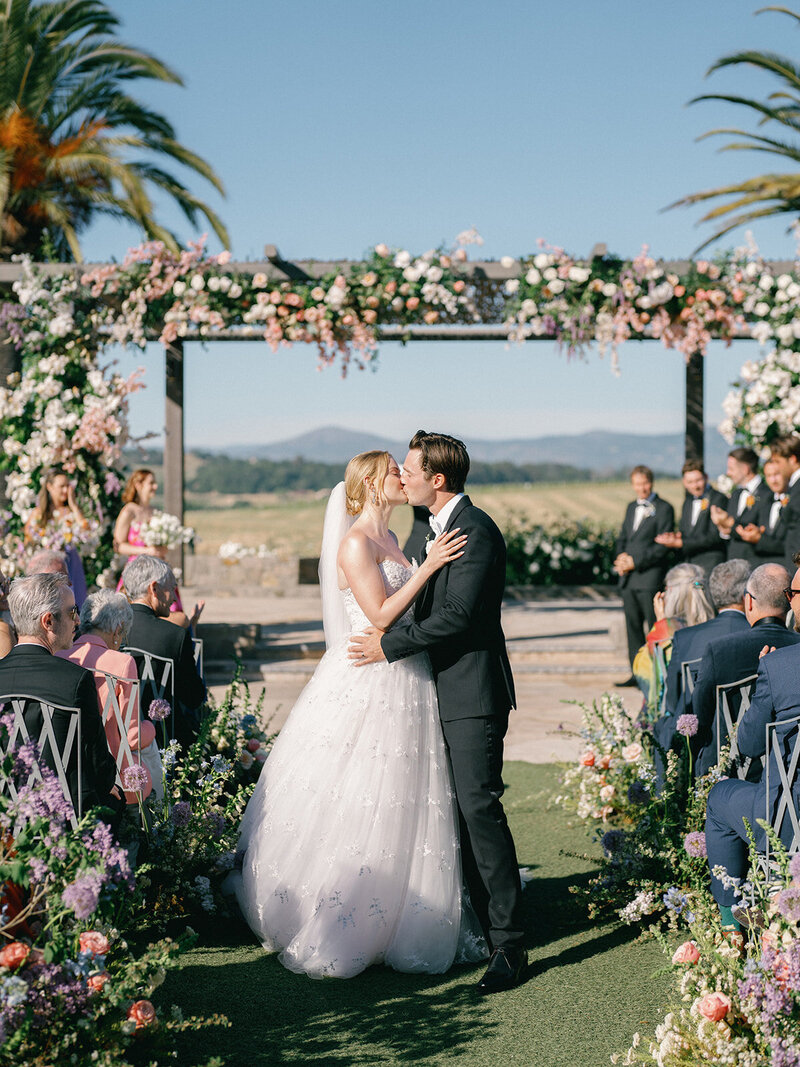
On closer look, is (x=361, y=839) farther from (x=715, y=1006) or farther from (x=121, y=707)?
(x=715, y=1006)

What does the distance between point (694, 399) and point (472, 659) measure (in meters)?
8.18

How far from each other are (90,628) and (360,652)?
1052 mm

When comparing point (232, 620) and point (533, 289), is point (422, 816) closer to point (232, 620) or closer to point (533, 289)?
point (533, 289)

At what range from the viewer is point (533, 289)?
952 cm

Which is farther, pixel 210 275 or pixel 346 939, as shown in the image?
pixel 210 275

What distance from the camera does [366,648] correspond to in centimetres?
397

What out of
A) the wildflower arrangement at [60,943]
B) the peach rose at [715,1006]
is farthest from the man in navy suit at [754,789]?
the wildflower arrangement at [60,943]

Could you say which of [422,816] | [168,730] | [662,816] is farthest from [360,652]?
[662,816]

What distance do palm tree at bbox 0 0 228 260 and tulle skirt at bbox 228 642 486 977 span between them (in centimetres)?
867

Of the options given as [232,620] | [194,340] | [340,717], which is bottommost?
[232,620]

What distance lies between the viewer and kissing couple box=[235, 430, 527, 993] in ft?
12.6

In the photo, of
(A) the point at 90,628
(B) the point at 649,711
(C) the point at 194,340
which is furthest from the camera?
(C) the point at 194,340

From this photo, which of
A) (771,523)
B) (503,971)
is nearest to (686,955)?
(503,971)

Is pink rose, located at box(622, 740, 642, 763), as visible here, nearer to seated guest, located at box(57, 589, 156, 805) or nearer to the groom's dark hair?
the groom's dark hair
